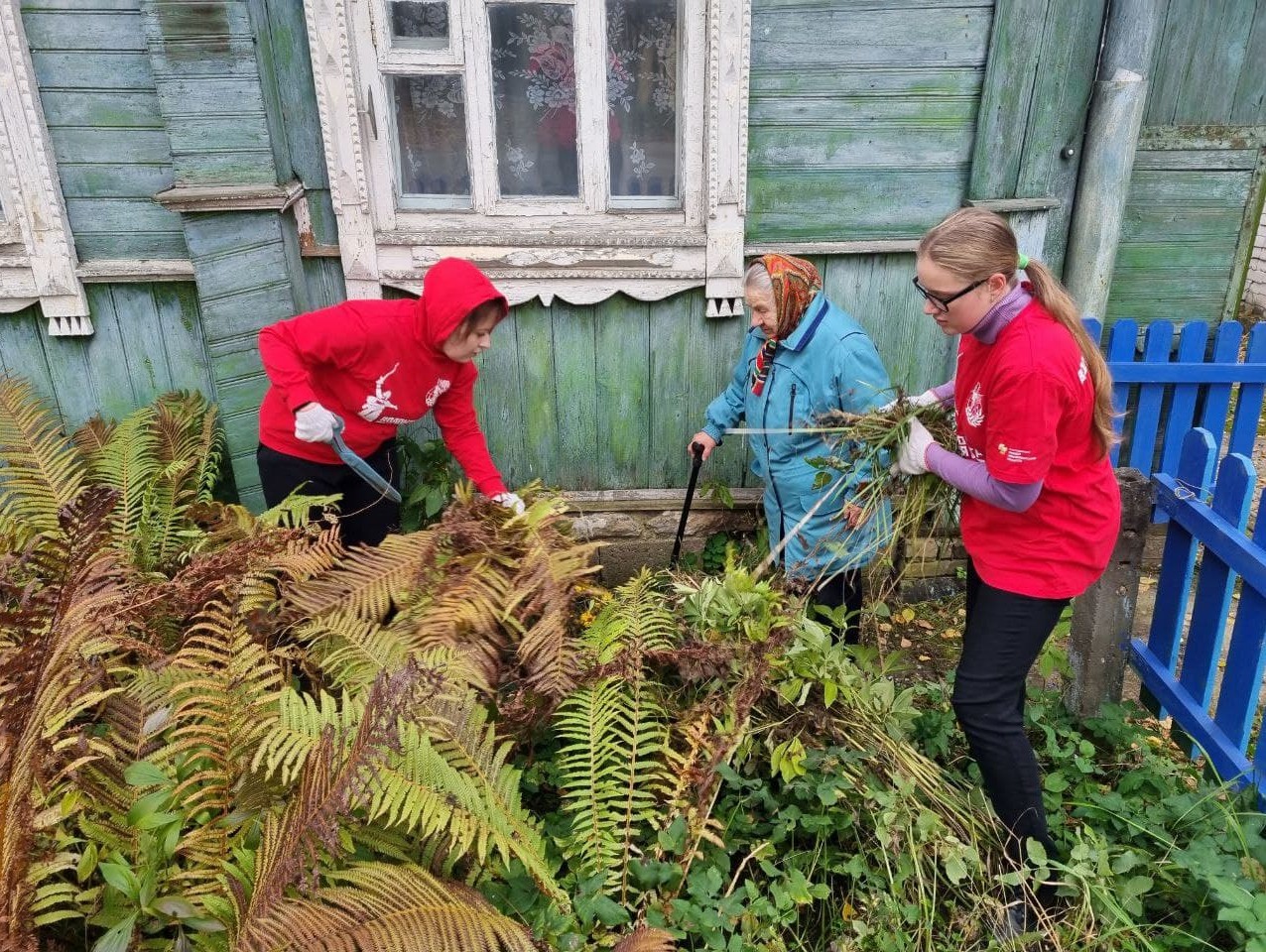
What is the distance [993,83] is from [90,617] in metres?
4.06

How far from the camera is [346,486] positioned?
3.61 m

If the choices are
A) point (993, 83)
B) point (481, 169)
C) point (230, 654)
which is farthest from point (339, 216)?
point (993, 83)

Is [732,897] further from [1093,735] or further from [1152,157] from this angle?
[1152,157]

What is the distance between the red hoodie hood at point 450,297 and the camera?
3.11 m

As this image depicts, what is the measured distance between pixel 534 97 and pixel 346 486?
Answer: 1.98 meters

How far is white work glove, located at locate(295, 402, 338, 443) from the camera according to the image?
3.09 metres

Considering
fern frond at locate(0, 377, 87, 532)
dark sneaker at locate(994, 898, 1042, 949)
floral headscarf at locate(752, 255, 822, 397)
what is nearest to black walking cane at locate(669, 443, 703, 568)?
floral headscarf at locate(752, 255, 822, 397)

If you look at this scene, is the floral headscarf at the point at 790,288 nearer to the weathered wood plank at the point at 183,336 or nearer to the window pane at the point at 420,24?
the window pane at the point at 420,24

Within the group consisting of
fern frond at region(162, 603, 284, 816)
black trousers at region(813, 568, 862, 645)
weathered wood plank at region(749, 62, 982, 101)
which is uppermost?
weathered wood plank at region(749, 62, 982, 101)

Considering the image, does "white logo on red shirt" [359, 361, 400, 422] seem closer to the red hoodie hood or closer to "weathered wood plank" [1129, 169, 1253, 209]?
the red hoodie hood

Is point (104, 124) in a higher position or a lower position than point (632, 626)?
higher

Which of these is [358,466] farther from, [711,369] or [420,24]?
[420,24]

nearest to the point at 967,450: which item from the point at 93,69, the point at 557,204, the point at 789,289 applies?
the point at 789,289

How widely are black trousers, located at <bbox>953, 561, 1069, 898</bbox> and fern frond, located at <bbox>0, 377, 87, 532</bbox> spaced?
3359mm
